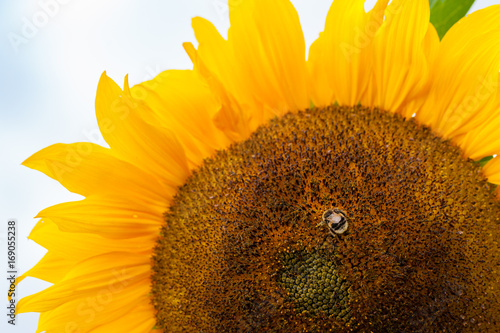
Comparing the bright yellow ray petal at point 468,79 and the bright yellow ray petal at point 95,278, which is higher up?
the bright yellow ray petal at point 95,278

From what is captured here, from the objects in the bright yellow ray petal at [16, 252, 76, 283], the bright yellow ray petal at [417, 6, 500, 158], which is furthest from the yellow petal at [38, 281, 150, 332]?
the bright yellow ray petal at [417, 6, 500, 158]

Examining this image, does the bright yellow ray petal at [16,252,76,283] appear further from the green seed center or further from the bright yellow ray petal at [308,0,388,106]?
the bright yellow ray petal at [308,0,388,106]

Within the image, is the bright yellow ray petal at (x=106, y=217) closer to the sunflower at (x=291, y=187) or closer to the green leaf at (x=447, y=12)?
the sunflower at (x=291, y=187)

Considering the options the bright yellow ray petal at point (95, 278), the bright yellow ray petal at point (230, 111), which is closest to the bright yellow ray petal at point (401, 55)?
the bright yellow ray petal at point (230, 111)

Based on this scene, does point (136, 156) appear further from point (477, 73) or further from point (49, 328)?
point (477, 73)

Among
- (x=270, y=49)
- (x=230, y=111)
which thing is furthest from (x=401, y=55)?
(x=230, y=111)

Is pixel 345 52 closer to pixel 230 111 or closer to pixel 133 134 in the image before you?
pixel 230 111
